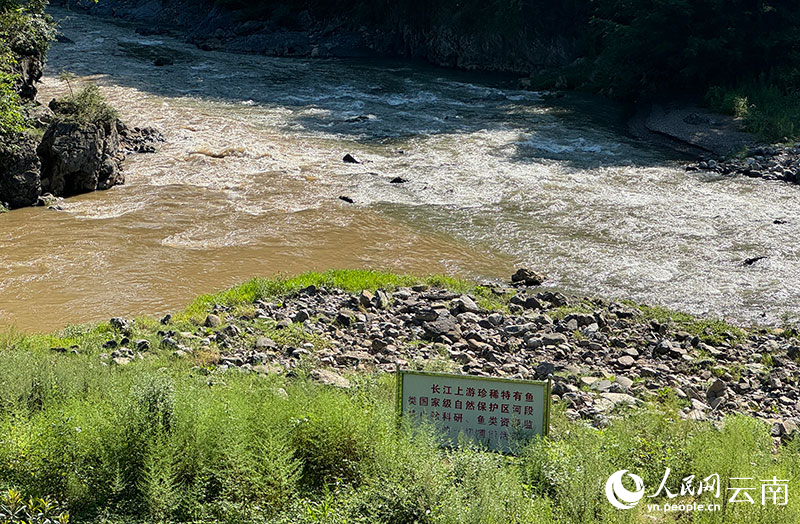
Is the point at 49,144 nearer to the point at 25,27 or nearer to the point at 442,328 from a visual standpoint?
the point at 25,27

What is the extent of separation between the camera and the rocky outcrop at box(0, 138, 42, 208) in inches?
643

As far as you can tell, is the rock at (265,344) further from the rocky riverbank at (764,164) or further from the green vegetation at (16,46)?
the rocky riverbank at (764,164)

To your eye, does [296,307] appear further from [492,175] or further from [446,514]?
[492,175]

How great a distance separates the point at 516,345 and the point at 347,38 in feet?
109

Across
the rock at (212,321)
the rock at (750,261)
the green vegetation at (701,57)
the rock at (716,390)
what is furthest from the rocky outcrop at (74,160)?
the green vegetation at (701,57)

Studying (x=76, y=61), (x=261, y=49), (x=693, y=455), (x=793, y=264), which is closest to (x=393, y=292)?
(x=693, y=455)

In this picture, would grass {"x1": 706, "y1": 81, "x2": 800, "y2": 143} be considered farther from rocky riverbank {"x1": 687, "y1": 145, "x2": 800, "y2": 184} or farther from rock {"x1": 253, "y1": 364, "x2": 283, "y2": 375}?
rock {"x1": 253, "y1": 364, "x2": 283, "y2": 375}

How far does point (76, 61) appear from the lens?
31531 mm

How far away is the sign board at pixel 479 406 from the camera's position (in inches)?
251

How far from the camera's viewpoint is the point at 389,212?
693 inches

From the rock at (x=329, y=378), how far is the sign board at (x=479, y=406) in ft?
6.36

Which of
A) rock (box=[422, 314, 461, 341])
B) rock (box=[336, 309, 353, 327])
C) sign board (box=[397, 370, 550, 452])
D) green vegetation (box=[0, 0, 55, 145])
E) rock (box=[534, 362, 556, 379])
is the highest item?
green vegetation (box=[0, 0, 55, 145])

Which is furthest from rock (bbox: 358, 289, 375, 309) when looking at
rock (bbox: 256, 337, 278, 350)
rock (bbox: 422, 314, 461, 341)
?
rock (bbox: 256, 337, 278, 350)

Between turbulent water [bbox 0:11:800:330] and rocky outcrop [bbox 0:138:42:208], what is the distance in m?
0.55
